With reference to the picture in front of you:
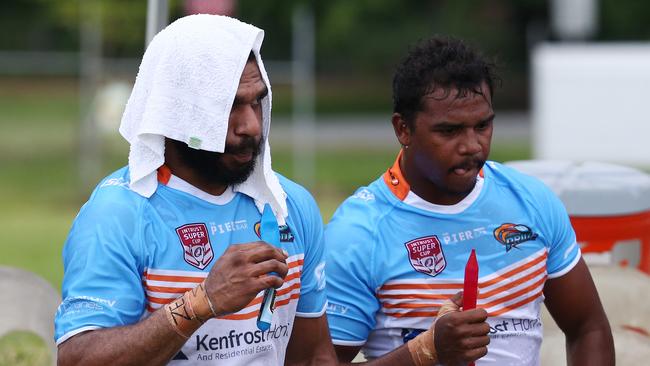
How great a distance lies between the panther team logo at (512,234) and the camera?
383 centimetres

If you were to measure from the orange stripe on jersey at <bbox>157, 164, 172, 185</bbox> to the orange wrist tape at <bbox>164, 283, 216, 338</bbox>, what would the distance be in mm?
390

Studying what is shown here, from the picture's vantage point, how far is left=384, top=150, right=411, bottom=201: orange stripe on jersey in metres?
3.87

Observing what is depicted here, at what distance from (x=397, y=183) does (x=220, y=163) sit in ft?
2.89

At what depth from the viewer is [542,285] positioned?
152 inches

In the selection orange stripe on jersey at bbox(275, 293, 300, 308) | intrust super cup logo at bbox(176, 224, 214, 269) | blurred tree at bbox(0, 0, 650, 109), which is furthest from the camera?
blurred tree at bbox(0, 0, 650, 109)

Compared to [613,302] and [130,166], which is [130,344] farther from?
[613,302]

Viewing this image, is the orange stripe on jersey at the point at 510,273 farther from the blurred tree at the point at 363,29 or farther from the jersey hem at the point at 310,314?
the blurred tree at the point at 363,29

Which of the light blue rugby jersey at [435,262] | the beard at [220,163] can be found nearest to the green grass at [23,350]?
the light blue rugby jersey at [435,262]

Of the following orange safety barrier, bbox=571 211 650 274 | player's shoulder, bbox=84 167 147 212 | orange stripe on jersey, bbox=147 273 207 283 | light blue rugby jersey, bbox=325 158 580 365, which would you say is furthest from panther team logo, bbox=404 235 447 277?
orange safety barrier, bbox=571 211 650 274

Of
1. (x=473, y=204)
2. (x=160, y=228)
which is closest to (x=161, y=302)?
(x=160, y=228)

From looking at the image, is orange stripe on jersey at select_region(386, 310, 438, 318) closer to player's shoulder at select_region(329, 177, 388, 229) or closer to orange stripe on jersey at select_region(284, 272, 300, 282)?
player's shoulder at select_region(329, 177, 388, 229)

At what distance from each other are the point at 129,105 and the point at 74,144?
19.3 metres

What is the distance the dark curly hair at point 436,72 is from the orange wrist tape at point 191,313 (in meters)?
1.10

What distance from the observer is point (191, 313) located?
9.62 feet
